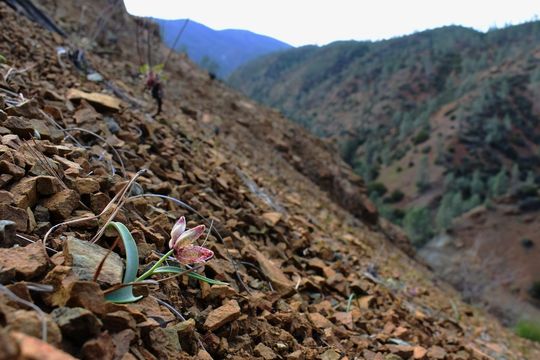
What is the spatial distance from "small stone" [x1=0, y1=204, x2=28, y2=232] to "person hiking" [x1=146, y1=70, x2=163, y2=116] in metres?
2.78

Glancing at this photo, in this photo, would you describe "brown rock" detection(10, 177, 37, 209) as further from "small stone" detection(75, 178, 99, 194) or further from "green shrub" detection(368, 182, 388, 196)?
"green shrub" detection(368, 182, 388, 196)

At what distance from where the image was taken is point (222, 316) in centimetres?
147

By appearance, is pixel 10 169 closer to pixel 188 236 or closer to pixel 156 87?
pixel 188 236

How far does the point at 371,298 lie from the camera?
2.82 meters

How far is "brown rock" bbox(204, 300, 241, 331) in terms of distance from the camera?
56.5 inches

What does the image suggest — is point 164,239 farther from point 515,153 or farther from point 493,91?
point 493,91

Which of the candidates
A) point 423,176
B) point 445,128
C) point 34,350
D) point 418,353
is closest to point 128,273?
point 34,350

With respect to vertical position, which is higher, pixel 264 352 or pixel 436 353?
pixel 264 352

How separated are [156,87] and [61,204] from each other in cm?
285

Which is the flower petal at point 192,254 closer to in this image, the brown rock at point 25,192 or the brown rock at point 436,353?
the brown rock at point 25,192

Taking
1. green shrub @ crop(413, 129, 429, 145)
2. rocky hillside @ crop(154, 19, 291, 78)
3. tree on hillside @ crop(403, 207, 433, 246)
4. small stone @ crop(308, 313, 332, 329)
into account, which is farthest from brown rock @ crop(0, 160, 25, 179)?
rocky hillside @ crop(154, 19, 291, 78)

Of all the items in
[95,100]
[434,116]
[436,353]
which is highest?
[434,116]

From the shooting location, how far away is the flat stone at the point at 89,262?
118 centimetres

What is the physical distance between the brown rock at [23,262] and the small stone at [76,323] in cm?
17
